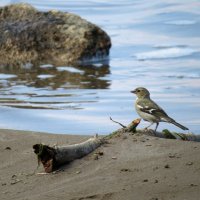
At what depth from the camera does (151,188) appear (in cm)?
688

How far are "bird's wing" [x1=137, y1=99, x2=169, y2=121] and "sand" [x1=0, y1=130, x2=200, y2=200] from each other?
1466mm

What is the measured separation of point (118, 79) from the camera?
50.0 ft

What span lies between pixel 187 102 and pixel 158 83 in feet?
5.61

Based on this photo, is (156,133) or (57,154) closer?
(57,154)

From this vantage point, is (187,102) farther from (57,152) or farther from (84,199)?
(84,199)

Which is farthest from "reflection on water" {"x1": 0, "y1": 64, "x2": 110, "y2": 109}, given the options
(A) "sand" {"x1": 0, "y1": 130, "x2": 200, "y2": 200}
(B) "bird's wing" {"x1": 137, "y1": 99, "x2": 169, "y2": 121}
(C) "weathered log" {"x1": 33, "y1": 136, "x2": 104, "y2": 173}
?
(C) "weathered log" {"x1": 33, "y1": 136, "x2": 104, "y2": 173}

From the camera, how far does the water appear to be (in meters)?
11.9

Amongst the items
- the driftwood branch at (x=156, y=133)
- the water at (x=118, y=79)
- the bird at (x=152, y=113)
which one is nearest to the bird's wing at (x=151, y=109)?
the bird at (x=152, y=113)

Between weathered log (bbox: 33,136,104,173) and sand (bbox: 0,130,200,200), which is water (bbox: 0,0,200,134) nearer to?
sand (bbox: 0,130,200,200)

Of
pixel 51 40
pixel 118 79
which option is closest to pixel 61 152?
pixel 118 79

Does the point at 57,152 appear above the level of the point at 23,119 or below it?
above

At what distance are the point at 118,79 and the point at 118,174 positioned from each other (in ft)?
26.0

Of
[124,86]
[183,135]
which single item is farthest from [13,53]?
[183,135]

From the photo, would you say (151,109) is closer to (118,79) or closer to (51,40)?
(118,79)
